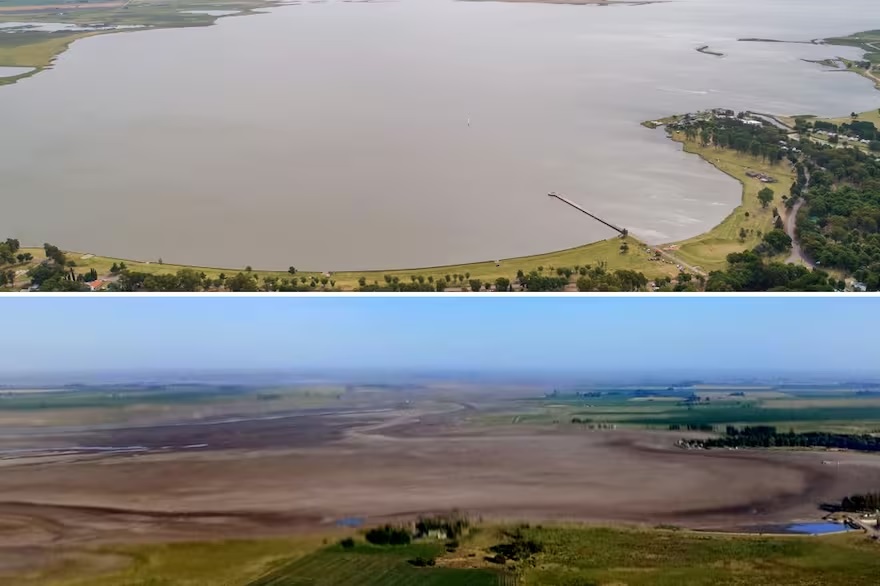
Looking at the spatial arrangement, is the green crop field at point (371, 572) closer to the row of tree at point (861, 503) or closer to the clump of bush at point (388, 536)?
the clump of bush at point (388, 536)

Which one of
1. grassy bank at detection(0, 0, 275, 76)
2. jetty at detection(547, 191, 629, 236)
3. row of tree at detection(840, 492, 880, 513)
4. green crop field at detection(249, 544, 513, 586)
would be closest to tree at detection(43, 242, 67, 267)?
green crop field at detection(249, 544, 513, 586)

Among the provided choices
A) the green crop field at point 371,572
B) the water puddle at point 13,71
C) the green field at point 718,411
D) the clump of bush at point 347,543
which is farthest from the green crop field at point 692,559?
the water puddle at point 13,71

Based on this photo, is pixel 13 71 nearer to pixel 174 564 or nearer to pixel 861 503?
pixel 174 564

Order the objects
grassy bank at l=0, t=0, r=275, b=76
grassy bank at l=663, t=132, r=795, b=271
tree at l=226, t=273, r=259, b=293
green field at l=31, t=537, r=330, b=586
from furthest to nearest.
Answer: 1. grassy bank at l=0, t=0, r=275, b=76
2. grassy bank at l=663, t=132, r=795, b=271
3. tree at l=226, t=273, r=259, b=293
4. green field at l=31, t=537, r=330, b=586

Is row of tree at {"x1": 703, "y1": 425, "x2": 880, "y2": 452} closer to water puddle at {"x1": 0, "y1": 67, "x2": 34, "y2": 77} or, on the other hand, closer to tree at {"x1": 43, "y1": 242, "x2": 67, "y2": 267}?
tree at {"x1": 43, "y1": 242, "x2": 67, "y2": 267}

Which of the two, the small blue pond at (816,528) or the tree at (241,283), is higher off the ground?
the tree at (241,283)

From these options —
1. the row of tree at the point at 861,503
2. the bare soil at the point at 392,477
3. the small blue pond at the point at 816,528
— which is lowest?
the small blue pond at the point at 816,528
